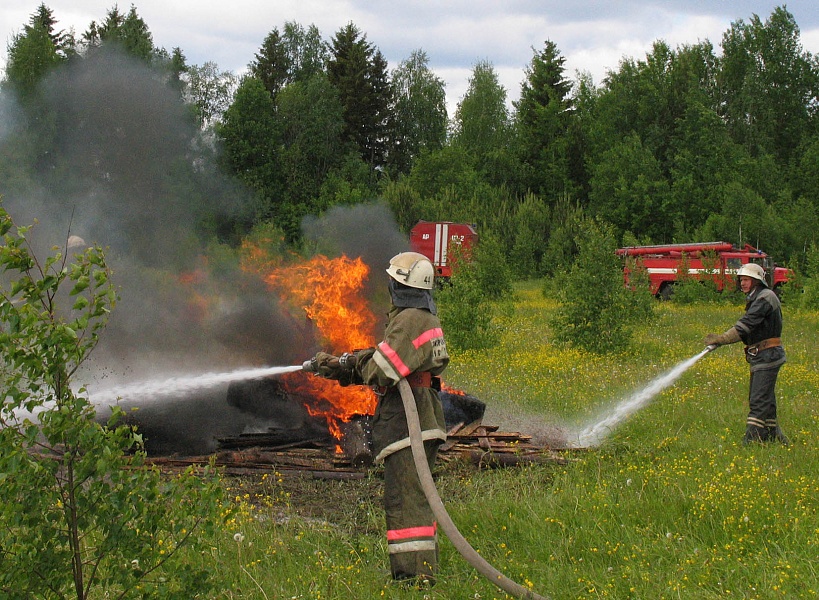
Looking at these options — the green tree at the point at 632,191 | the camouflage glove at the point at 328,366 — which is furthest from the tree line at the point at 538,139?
the camouflage glove at the point at 328,366

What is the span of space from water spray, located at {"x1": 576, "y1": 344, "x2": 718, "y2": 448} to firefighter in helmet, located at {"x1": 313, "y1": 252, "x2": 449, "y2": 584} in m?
3.16

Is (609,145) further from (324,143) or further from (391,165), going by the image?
(324,143)

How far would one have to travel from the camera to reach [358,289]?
351 inches

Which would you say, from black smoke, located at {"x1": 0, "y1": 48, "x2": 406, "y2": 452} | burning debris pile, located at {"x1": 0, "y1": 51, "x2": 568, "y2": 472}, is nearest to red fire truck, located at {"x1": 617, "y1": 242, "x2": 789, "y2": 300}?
black smoke, located at {"x1": 0, "y1": 48, "x2": 406, "y2": 452}

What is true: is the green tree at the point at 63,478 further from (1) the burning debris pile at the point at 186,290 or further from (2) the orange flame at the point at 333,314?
(2) the orange flame at the point at 333,314

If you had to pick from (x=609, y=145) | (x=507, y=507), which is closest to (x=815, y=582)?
(x=507, y=507)

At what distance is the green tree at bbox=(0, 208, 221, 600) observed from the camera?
2.67 metres

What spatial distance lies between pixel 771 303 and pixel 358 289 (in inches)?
173

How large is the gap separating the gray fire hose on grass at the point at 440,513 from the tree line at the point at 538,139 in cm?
2956

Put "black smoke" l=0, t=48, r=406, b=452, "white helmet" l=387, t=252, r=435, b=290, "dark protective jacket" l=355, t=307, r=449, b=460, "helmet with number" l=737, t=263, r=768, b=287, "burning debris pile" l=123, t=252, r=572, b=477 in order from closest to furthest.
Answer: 1. "dark protective jacket" l=355, t=307, r=449, b=460
2. "white helmet" l=387, t=252, r=435, b=290
3. "burning debris pile" l=123, t=252, r=572, b=477
4. "helmet with number" l=737, t=263, r=768, b=287
5. "black smoke" l=0, t=48, r=406, b=452

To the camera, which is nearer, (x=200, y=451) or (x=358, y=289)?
(x=200, y=451)

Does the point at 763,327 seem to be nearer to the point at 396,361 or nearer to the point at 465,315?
the point at 396,361

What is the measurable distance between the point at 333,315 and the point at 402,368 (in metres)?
4.21

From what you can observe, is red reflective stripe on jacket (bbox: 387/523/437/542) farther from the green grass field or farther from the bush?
the bush
